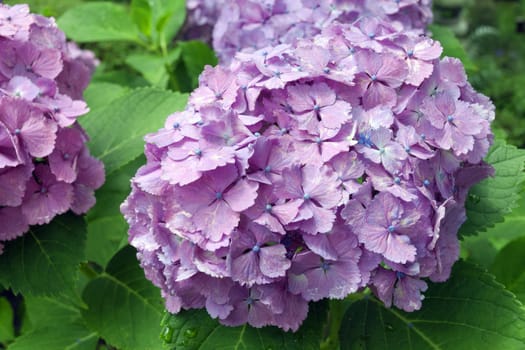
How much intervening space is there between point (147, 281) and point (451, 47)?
39.2 inches

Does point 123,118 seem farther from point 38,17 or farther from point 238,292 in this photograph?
point 238,292

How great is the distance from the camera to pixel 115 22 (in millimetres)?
2186

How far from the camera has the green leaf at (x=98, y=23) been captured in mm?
2091

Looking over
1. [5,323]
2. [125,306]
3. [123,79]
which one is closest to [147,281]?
[125,306]

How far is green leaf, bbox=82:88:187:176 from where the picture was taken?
146cm

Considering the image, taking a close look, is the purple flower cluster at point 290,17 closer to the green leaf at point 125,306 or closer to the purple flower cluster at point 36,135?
the purple flower cluster at point 36,135

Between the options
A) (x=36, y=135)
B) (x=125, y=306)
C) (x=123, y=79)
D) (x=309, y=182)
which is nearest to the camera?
(x=309, y=182)

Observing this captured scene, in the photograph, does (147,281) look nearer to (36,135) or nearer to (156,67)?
(36,135)

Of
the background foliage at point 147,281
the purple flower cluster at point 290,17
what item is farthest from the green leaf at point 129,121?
the purple flower cluster at point 290,17

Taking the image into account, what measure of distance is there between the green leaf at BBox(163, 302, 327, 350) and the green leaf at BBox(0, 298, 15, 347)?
118 cm

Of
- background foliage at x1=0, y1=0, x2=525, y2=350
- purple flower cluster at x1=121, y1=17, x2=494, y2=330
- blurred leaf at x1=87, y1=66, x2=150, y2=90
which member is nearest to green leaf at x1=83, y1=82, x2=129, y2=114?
background foliage at x1=0, y1=0, x2=525, y2=350

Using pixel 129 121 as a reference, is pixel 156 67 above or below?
below

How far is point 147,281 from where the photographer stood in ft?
4.74

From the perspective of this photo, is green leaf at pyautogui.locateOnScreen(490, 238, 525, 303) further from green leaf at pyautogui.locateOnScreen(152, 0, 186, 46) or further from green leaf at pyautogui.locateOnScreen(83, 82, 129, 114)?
green leaf at pyautogui.locateOnScreen(152, 0, 186, 46)
